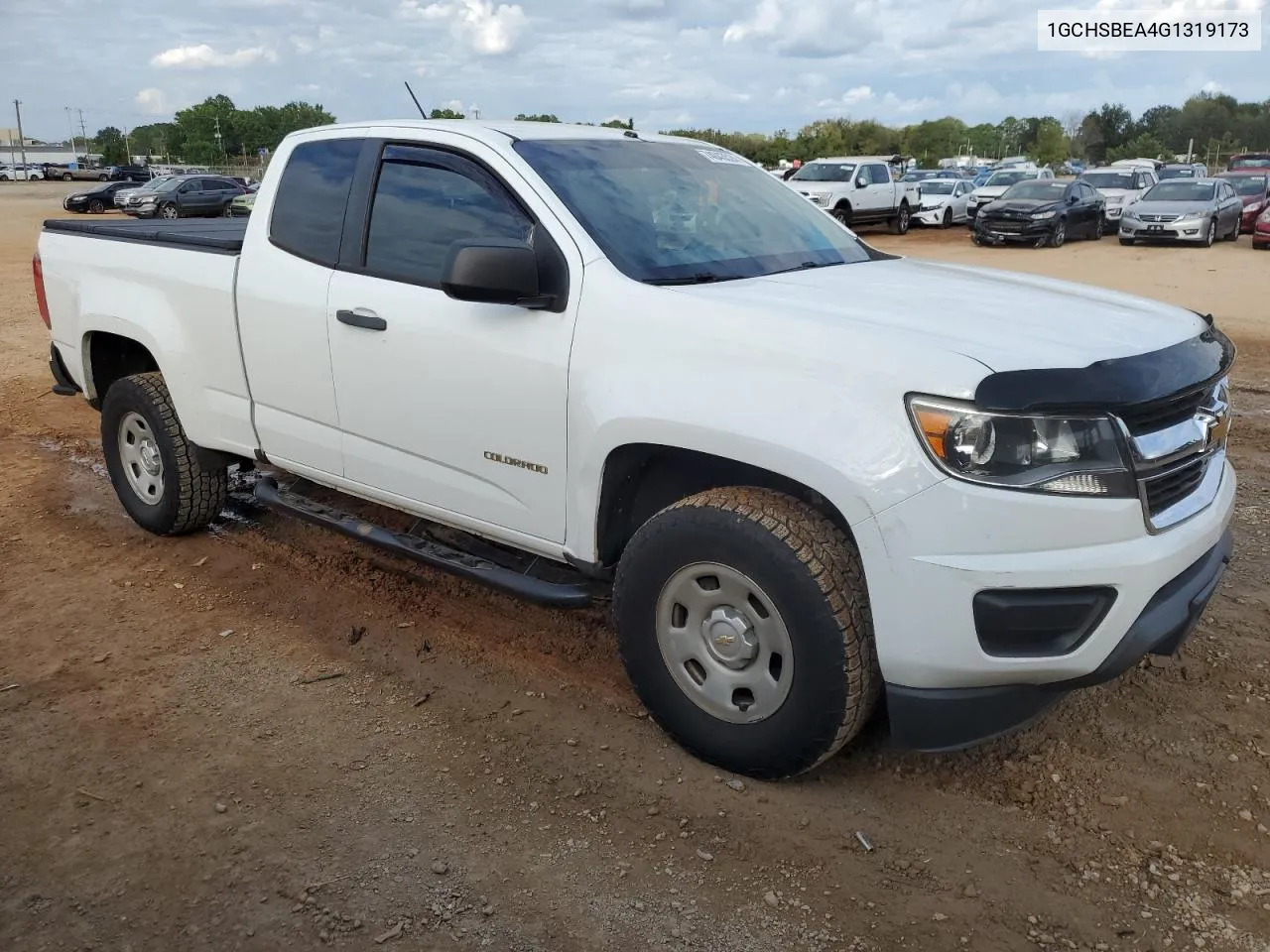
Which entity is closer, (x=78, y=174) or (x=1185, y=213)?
(x=1185, y=213)

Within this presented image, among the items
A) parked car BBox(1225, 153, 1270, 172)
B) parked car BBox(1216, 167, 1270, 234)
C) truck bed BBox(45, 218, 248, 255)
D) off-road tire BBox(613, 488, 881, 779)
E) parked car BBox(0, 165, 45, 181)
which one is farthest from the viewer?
parked car BBox(0, 165, 45, 181)

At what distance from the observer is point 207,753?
341 cm

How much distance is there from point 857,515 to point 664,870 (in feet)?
3.61

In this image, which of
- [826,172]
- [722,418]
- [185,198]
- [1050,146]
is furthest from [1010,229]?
[1050,146]

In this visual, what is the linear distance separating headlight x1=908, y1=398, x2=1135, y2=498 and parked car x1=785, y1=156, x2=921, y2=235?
74.0ft

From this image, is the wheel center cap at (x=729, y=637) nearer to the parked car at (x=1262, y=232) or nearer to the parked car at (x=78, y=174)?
the parked car at (x=1262, y=232)

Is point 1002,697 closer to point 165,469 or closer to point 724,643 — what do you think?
point 724,643

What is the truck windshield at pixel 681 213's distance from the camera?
3.41 metres

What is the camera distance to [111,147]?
114 meters

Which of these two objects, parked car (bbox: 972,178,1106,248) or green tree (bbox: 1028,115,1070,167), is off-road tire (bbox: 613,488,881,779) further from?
green tree (bbox: 1028,115,1070,167)

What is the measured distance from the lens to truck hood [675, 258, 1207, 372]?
269 centimetres

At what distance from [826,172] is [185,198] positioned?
20.9 metres

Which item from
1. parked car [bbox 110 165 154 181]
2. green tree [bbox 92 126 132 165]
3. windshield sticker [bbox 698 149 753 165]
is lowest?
windshield sticker [bbox 698 149 753 165]

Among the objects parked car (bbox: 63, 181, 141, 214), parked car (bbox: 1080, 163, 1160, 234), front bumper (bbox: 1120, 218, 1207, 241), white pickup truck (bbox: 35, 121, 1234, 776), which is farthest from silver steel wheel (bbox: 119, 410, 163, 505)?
parked car (bbox: 63, 181, 141, 214)
